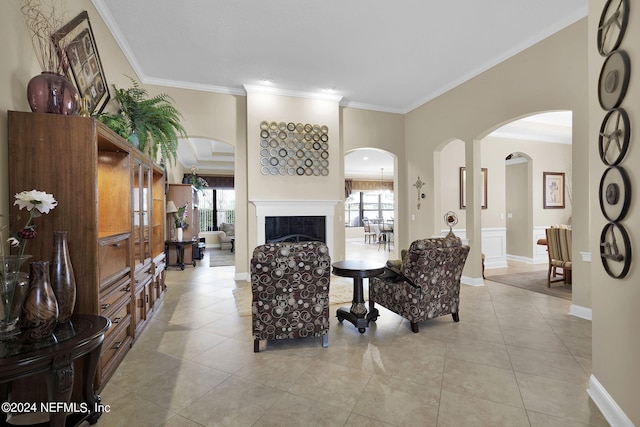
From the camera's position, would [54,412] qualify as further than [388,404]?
No

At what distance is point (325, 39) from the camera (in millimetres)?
3924

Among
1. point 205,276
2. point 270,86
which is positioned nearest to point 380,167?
point 270,86

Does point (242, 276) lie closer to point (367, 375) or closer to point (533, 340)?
point (367, 375)

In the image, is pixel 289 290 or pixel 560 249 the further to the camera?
pixel 560 249

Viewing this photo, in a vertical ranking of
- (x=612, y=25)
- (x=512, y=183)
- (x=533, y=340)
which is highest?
(x=612, y=25)

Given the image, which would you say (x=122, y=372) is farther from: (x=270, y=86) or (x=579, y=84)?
(x=579, y=84)

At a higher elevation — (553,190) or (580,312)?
(553,190)

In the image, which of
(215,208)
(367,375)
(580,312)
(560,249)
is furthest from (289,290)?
(215,208)

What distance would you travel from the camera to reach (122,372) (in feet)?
7.86

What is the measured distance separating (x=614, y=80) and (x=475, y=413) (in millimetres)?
2179

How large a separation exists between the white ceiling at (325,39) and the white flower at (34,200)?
8.89 ft

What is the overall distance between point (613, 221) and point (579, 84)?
263 centimetres

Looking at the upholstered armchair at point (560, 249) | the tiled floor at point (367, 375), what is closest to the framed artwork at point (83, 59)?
the tiled floor at point (367, 375)

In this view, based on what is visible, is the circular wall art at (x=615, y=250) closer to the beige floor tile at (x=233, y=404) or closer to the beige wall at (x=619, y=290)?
the beige wall at (x=619, y=290)
